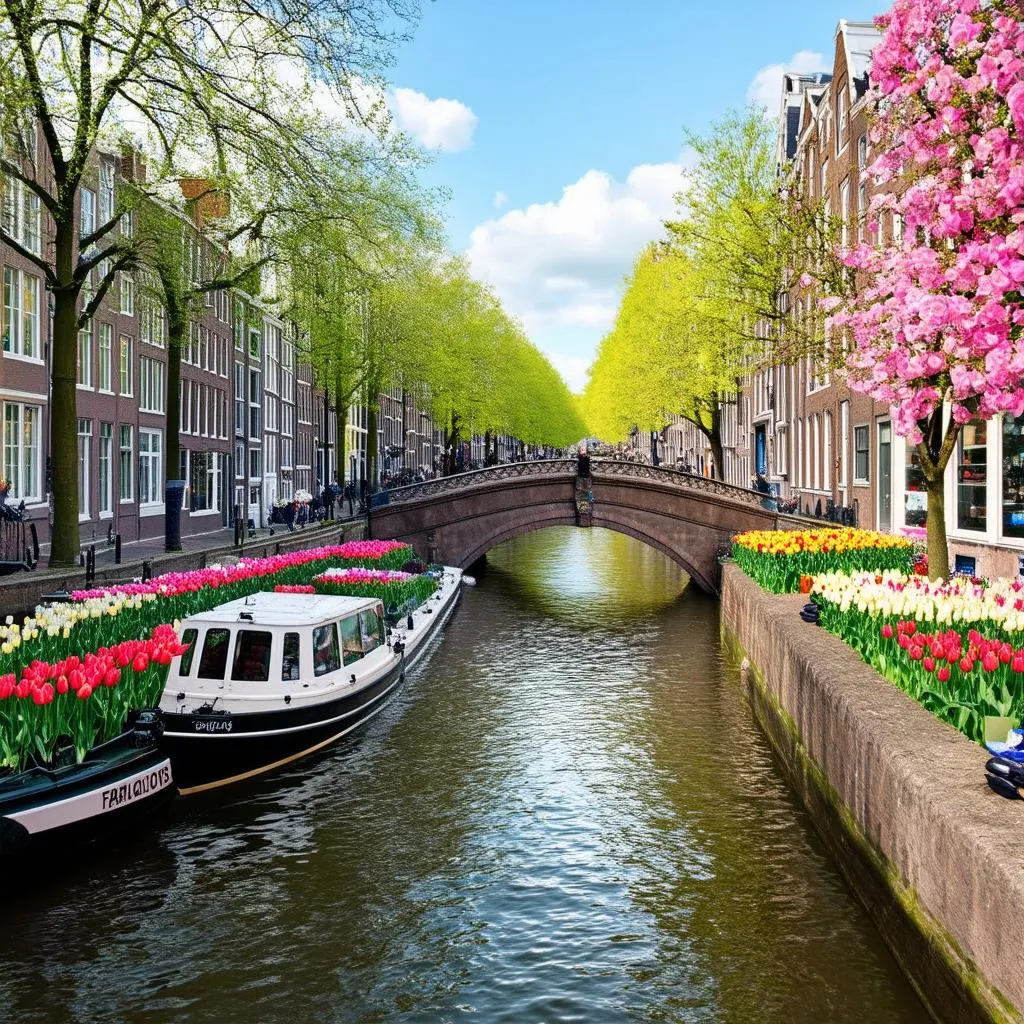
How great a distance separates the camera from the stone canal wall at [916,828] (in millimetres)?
6312

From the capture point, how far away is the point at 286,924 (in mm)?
10164

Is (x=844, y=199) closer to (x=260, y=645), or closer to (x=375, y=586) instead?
(x=375, y=586)

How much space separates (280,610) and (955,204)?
1005 cm

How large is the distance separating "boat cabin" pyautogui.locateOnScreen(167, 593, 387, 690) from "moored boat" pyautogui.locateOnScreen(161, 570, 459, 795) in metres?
0.01

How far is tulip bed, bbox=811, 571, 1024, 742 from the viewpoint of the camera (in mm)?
9305

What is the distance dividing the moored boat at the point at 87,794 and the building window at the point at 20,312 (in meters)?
18.3

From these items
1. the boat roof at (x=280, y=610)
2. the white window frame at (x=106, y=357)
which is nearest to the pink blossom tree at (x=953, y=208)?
the boat roof at (x=280, y=610)

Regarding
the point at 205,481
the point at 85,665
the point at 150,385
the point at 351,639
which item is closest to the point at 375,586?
the point at 351,639

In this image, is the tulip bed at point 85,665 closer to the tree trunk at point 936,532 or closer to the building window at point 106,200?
the tree trunk at point 936,532

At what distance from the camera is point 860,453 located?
107ft

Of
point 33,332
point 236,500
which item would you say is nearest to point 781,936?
point 33,332

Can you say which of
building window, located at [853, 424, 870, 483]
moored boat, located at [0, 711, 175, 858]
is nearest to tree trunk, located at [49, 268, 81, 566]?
moored boat, located at [0, 711, 175, 858]

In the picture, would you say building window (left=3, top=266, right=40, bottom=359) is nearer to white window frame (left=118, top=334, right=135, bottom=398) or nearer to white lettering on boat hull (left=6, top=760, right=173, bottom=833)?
white window frame (left=118, top=334, right=135, bottom=398)

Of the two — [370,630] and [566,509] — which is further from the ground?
[566,509]
